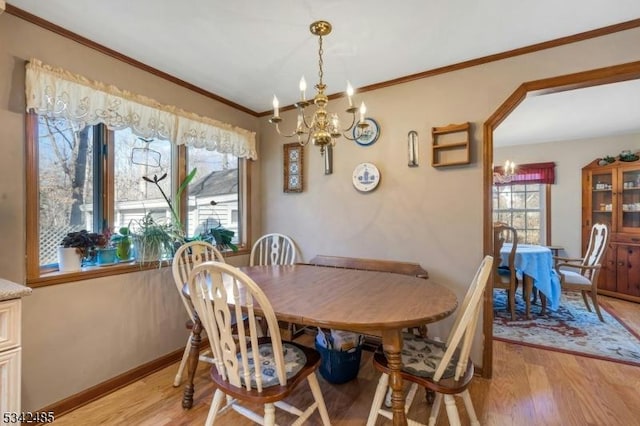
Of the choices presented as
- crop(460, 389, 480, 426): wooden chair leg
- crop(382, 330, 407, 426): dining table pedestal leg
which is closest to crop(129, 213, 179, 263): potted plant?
crop(382, 330, 407, 426): dining table pedestal leg

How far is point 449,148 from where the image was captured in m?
2.33

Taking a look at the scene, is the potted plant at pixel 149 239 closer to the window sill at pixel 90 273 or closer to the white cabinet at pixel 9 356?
the window sill at pixel 90 273

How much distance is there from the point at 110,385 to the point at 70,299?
2.13ft

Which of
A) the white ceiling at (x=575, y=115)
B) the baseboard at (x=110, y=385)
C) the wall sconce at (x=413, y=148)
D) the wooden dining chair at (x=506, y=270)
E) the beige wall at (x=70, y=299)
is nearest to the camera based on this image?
the beige wall at (x=70, y=299)

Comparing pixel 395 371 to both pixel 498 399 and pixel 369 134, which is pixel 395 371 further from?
pixel 369 134

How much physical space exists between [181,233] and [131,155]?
27.1 inches

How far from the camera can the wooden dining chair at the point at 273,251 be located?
3.02 metres

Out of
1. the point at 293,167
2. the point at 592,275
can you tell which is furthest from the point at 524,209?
the point at 293,167

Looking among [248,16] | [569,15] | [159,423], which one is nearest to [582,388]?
[569,15]

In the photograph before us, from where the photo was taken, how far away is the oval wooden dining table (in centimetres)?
125

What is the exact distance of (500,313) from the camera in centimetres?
352

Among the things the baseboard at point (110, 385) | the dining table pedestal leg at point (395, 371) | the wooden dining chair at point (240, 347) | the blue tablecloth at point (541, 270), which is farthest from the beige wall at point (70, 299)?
the blue tablecloth at point (541, 270)

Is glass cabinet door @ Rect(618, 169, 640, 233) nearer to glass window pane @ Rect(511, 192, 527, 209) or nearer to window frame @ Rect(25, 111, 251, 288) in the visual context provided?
glass window pane @ Rect(511, 192, 527, 209)

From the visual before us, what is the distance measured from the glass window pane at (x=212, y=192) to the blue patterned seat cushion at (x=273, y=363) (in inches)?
61.6
